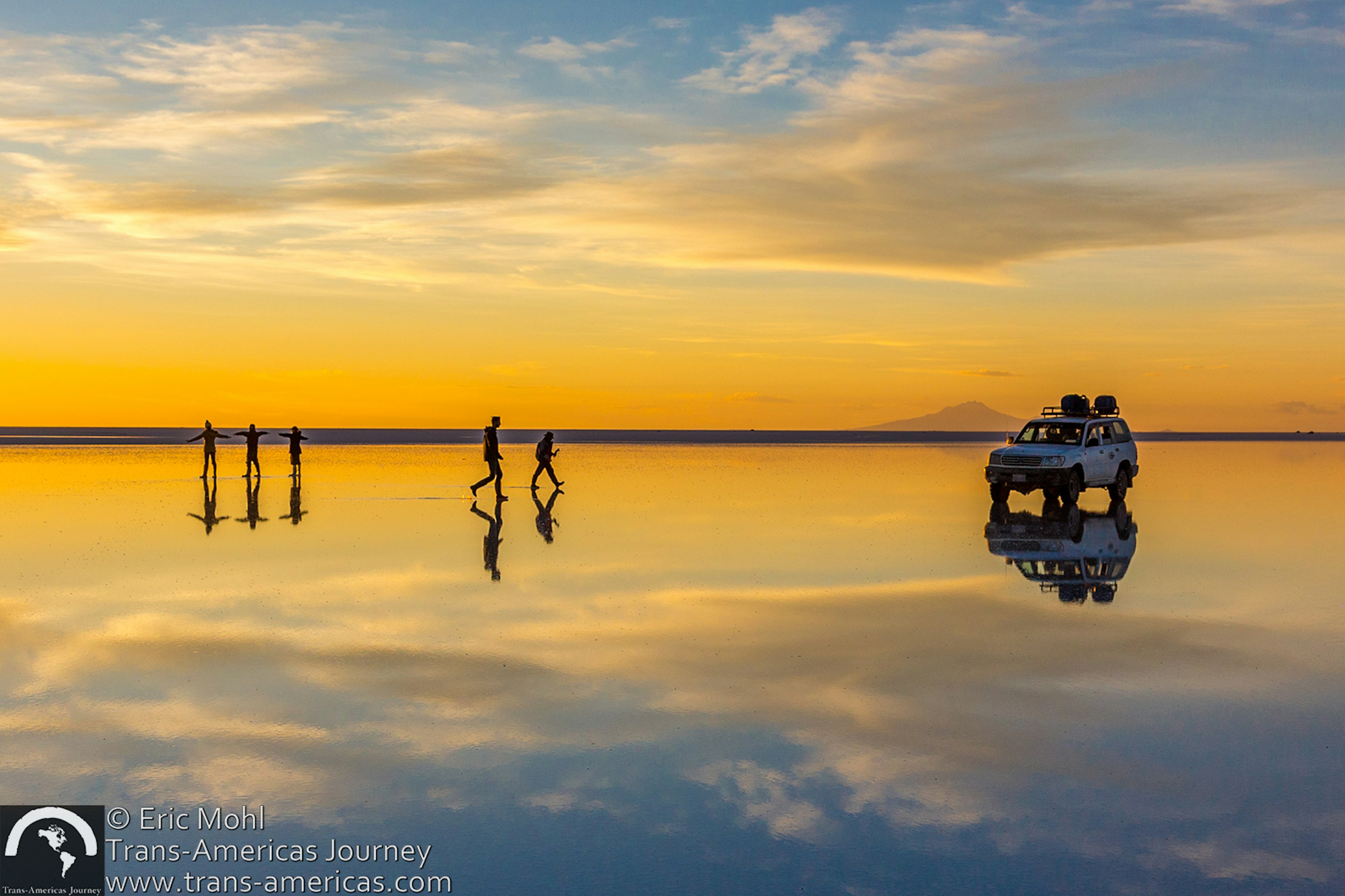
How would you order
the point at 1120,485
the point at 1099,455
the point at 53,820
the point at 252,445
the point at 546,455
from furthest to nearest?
1. the point at 252,445
2. the point at 546,455
3. the point at 1120,485
4. the point at 1099,455
5. the point at 53,820

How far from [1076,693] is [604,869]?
499cm

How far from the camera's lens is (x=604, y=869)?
5.38 metres

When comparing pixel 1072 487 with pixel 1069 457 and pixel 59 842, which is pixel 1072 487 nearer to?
pixel 1069 457

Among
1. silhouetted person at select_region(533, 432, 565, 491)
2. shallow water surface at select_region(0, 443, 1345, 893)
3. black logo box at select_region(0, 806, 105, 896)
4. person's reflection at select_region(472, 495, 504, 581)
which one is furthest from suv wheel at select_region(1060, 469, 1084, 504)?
black logo box at select_region(0, 806, 105, 896)

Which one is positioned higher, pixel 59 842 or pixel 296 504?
pixel 296 504

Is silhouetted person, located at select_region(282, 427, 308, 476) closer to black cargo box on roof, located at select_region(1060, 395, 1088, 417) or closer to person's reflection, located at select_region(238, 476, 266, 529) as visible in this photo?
person's reflection, located at select_region(238, 476, 266, 529)

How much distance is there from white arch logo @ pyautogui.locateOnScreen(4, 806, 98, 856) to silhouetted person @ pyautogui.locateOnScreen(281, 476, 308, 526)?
15.4 metres

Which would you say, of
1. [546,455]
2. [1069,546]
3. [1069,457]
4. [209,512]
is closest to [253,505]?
[209,512]

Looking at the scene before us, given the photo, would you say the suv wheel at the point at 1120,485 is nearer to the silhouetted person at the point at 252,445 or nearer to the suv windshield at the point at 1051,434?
the suv windshield at the point at 1051,434

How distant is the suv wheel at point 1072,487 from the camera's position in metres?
25.4

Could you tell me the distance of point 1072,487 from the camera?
84.2 ft

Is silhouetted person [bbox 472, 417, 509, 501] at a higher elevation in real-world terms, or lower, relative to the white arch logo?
higher

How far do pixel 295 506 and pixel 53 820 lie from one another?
20063 mm

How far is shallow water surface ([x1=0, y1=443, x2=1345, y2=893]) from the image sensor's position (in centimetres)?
570
